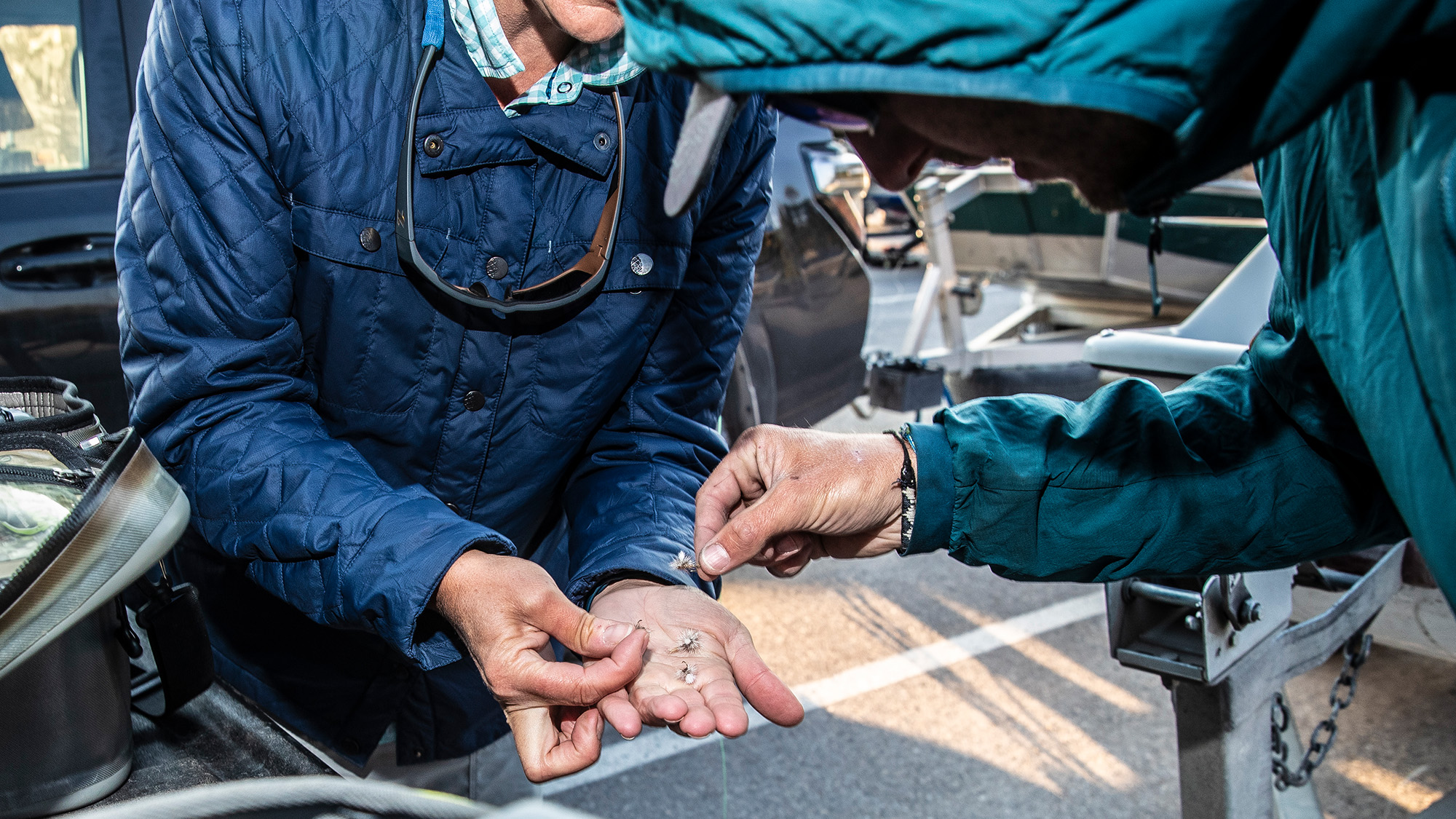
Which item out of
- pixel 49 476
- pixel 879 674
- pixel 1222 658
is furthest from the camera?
pixel 879 674

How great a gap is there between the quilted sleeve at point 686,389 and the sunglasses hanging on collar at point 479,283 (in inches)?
7.2

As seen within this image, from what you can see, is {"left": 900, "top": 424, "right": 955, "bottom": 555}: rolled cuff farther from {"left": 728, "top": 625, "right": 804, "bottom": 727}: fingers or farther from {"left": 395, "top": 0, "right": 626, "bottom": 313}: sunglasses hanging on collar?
{"left": 395, "top": 0, "right": 626, "bottom": 313}: sunglasses hanging on collar

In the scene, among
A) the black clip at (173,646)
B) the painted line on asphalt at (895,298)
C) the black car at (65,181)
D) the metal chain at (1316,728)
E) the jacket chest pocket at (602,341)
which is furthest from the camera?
the painted line on asphalt at (895,298)

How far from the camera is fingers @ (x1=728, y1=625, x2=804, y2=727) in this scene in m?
1.34

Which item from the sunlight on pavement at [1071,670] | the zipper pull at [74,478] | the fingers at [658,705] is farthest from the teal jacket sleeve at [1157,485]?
the sunlight on pavement at [1071,670]

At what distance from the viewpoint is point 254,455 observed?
1.35m

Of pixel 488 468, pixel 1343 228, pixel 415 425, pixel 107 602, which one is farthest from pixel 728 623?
pixel 1343 228

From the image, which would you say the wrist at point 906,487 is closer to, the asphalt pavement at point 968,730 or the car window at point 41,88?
the asphalt pavement at point 968,730

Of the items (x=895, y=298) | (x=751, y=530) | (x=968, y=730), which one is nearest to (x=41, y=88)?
(x=751, y=530)

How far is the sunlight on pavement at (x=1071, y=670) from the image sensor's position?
3.34m

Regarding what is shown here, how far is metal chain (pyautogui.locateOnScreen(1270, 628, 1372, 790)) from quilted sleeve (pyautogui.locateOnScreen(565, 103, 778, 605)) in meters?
1.10

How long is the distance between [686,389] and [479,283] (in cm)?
43

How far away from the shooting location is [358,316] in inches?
57.6

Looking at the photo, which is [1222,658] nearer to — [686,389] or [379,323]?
[686,389]
